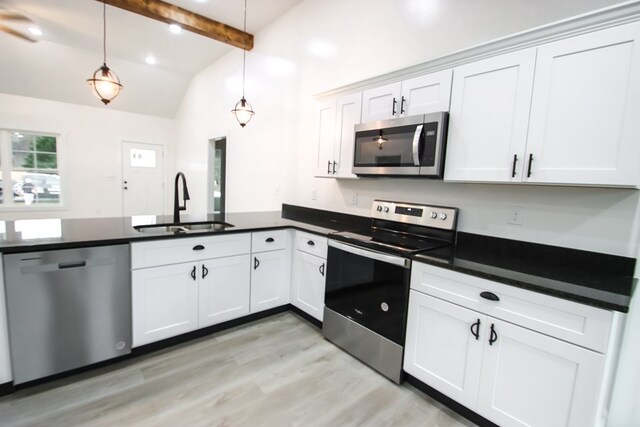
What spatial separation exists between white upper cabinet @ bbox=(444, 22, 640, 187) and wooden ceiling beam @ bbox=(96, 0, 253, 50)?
11.9ft

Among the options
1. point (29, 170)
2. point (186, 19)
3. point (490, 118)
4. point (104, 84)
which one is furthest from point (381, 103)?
point (29, 170)

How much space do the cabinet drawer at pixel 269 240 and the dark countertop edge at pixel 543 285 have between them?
1483 millimetres

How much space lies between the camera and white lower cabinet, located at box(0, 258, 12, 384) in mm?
1644

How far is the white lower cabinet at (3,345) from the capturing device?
5.39ft

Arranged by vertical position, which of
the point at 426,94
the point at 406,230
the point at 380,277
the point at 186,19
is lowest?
the point at 380,277

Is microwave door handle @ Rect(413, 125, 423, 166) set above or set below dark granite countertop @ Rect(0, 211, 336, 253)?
above

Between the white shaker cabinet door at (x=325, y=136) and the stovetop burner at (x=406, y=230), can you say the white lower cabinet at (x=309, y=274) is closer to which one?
the stovetop burner at (x=406, y=230)

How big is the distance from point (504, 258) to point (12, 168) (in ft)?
26.9

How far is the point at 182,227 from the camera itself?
2.65 meters

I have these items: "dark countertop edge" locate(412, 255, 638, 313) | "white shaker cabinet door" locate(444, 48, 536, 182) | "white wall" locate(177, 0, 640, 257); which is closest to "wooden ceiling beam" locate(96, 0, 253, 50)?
"white wall" locate(177, 0, 640, 257)

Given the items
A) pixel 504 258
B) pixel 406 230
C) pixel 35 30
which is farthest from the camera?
pixel 35 30

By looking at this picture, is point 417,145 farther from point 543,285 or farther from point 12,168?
point 12,168

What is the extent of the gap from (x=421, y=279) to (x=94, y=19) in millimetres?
5501

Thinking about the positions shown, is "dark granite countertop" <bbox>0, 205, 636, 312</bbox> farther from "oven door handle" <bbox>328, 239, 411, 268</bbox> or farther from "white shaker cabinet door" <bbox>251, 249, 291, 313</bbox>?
"white shaker cabinet door" <bbox>251, 249, 291, 313</bbox>
